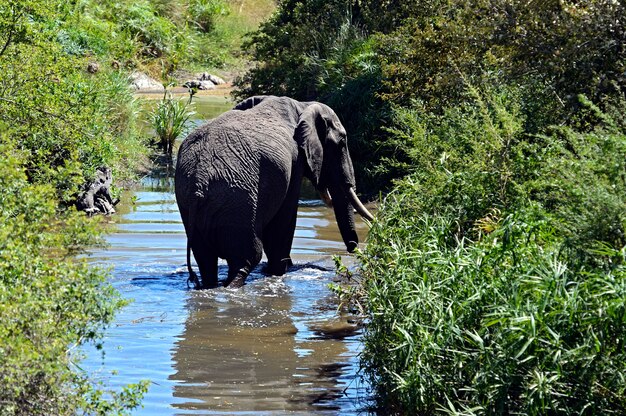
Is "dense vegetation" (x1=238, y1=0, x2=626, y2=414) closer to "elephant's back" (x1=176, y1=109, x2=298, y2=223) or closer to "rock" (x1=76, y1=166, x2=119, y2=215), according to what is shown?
"elephant's back" (x1=176, y1=109, x2=298, y2=223)

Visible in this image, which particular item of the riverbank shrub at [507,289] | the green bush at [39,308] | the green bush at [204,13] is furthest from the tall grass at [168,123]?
the green bush at [204,13]

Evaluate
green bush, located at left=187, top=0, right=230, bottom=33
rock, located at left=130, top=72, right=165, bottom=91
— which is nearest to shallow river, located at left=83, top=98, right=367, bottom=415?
rock, located at left=130, top=72, right=165, bottom=91

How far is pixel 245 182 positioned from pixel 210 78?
2186 cm

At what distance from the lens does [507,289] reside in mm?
6746

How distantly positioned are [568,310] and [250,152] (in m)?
5.89

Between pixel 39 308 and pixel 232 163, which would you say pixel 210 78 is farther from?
pixel 39 308

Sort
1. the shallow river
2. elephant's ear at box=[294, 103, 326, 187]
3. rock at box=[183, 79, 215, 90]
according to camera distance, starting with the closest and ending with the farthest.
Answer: the shallow river
elephant's ear at box=[294, 103, 326, 187]
rock at box=[183, 79, 215, 90]

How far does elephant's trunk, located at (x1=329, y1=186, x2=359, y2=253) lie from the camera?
1325 cm

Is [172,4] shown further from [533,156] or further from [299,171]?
[533,156]

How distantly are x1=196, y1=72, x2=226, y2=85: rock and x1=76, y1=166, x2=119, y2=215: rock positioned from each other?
54.1ft


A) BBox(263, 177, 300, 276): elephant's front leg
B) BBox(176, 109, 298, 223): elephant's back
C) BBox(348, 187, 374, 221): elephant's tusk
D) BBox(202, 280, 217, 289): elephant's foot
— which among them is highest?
BBox(176, 109, 298, 223): elephant's back

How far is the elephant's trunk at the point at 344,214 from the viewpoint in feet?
43.5

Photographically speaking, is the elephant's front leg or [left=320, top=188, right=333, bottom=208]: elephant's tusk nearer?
the elephant's front leg

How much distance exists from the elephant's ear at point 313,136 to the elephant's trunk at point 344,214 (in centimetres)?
34
